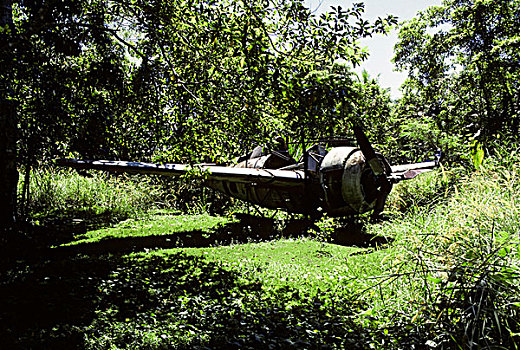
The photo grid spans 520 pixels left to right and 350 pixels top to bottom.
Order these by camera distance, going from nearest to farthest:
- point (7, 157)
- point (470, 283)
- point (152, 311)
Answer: point (470, 283) < point (152, 311) < point (7, 157)

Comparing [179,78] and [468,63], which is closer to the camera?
[179,78]

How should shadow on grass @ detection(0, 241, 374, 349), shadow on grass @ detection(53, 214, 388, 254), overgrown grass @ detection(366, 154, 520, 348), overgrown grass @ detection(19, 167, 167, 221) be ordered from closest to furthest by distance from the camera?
1. overgrown grass @ detection(366, 154, 520, 348)
2. shadow on grass @ detection(0, 241, 374, 349)
3. shadow on grass @ detection(53, 214, 388, 254)
4. overgrown grass @ detection(19, 167, 167, 221)

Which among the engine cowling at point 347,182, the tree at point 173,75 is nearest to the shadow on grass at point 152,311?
the tree at point 173,75

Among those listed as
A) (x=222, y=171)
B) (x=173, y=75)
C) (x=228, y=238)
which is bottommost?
(x=228, y=238)

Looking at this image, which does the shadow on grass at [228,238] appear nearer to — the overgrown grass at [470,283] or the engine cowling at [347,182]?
the engine cowling at [347,182]

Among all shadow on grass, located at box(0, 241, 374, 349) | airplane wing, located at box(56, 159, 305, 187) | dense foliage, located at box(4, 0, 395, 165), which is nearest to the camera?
shadow on grass, located at box(0, 241, 374, 349)

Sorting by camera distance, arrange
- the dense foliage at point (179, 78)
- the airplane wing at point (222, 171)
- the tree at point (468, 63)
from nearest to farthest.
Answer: the dense foliage at point (179, 78), the airplane wing at point (222, 171), the tree at point (468, 63)

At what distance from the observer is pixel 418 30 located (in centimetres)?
2445

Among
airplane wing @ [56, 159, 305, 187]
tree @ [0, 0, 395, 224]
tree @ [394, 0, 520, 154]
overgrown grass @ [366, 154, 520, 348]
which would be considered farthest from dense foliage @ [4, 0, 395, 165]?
tree @ [394, 0, 520, 154]

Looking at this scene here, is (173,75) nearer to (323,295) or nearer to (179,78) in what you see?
(179,78)

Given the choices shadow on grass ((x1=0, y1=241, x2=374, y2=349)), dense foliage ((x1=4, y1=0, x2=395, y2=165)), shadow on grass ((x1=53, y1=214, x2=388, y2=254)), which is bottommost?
shadow on grass ((x1=53, y1=214, x2=388, y2=254))

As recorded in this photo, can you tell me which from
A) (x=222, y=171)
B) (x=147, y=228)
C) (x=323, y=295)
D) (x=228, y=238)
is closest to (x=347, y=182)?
(x=222, y=171)

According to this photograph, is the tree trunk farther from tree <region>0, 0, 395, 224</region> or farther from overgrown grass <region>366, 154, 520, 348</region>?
overgrown grass <region>366, 154, 520, 348</region>

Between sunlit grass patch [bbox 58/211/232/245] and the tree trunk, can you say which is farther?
sunlit grass patch [bbox 58/211/232/245]
